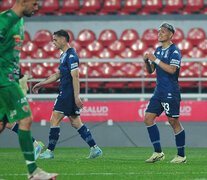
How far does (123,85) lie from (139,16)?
3.62 m

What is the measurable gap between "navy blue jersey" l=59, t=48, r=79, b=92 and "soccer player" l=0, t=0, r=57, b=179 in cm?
299

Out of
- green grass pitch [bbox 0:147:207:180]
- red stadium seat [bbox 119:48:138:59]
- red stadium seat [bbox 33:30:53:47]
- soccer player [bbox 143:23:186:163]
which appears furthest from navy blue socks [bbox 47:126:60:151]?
red stadium seat [bbox 33:30:53:47]

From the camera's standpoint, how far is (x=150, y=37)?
15.3 m

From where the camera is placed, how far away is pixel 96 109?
11.6m

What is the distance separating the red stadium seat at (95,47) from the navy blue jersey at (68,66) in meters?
6.79

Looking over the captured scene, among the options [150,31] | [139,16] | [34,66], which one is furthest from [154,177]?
[139,16]

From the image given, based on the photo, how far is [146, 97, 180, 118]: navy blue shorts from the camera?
7.48 m

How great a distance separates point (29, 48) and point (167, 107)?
8.40 metres

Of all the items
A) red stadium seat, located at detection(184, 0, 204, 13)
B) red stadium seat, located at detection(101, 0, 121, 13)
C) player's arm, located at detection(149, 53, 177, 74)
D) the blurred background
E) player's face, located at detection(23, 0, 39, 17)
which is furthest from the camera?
red stadium seat, located at detection(101, 0, 121, 13)

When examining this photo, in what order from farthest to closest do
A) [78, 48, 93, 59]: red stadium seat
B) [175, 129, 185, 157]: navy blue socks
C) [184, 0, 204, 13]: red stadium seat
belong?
[184, 0, 204, 13]: red stadium seat, [78, 48, 93, 59]: red stadium seat, [175, 129, 185, 157]: navy blue socks

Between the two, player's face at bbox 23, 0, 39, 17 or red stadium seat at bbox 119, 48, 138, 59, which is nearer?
player's face at bbox 23, 0, 39, 17

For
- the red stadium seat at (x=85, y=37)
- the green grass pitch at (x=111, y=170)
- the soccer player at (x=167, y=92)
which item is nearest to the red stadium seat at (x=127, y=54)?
the red stadium seat at (x=85, y=37)

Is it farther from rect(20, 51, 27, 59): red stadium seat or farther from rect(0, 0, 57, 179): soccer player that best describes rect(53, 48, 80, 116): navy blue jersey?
rect(20, 51, 27, 59): red stadium seat

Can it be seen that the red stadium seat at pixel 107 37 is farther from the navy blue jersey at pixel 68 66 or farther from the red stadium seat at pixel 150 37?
the navy blue jersey at pixel 68 66
